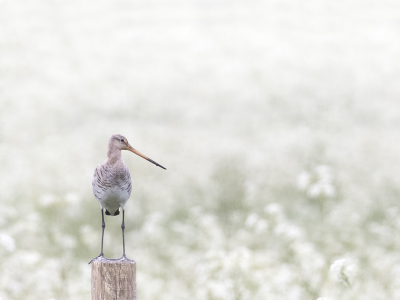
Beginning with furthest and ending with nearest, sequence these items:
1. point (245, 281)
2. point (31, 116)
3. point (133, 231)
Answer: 1. point (31, 116)
2. point (133, 231)
3. point (245, 281)

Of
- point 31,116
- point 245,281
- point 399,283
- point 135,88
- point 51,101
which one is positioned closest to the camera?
point 245,281

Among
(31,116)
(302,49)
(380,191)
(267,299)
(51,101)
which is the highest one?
(302,49)

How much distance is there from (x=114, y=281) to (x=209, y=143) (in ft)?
60.1

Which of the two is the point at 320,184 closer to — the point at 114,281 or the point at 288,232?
the point at 288,232

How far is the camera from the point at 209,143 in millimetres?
22109

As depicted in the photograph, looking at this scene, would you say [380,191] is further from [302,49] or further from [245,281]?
[302,49]

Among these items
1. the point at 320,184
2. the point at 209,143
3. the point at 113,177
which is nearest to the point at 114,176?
the point at 113,177

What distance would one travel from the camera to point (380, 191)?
16.9m

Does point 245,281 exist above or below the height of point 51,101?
below

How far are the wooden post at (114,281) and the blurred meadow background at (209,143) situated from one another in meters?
1.53

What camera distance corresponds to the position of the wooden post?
3873 millimetres

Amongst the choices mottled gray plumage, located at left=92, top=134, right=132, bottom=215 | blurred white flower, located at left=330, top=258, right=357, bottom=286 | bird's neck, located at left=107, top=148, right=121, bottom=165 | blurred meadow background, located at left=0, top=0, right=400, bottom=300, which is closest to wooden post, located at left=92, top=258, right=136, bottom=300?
mottled gray plumage, located at left=92, top=134, right=132, bottom=215

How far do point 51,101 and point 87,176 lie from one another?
12.9 m

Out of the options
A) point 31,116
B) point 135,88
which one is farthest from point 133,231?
point 135,88
